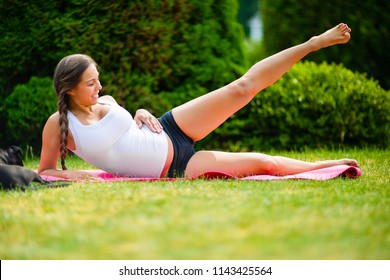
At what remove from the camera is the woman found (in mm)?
4566

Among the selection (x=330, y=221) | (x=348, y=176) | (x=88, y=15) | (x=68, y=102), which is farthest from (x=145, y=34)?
(x=330, y=221)

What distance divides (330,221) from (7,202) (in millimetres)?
1857

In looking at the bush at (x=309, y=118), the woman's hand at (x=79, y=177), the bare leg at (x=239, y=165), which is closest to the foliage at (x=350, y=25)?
the bush at (x=309, y=118)

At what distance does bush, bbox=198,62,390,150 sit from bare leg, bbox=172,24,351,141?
2396 millimetres

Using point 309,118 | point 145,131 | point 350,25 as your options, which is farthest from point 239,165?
point 350,25

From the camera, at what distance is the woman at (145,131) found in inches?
180

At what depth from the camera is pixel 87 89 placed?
457 cm

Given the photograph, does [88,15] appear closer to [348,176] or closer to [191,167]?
[191,167]

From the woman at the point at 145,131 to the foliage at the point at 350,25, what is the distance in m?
4.90

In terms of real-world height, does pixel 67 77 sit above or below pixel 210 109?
above

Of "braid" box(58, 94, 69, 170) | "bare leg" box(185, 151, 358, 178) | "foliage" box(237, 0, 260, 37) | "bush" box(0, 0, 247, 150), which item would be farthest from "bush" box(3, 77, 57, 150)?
"foliage" box(237, 0, 260, 37)

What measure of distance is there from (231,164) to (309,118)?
2.81m

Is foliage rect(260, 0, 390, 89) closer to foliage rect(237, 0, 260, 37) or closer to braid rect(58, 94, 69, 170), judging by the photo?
braid rect(58, 94, 69, 170)

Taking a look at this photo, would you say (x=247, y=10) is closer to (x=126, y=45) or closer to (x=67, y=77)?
(x=126, y=45)
